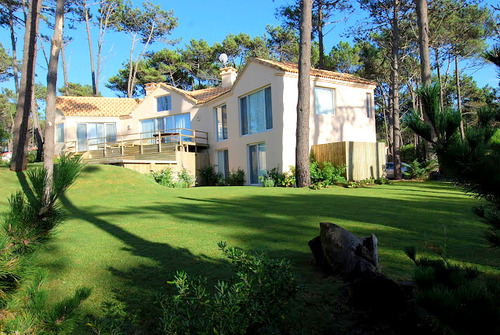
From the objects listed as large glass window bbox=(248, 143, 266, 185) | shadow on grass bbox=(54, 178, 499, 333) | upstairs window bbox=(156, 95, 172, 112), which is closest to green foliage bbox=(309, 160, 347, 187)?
large glass window bbox=(248, 143, 266, 185)

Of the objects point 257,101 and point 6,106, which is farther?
point 6,106

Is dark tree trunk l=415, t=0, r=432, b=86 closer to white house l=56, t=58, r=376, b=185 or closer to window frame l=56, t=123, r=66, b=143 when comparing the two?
white house l=56, t=58, r=376, b=185

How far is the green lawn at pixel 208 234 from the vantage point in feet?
12.2

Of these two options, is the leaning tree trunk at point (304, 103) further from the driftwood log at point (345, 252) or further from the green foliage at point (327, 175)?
the driftwood log at point (345, 252)

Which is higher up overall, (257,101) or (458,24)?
(458,24)

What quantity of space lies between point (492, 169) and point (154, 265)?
144 inches

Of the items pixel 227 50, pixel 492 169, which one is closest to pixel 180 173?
pixel 492 169

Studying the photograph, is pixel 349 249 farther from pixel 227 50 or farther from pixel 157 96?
pixel 227 50

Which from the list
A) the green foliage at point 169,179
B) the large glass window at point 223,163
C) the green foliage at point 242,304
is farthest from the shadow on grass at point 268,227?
the large glass window at point 223,163

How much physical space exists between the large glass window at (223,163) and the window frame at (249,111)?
2409 mm

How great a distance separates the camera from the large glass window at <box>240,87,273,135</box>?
16000mm

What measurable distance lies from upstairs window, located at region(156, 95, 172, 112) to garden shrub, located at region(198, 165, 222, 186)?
7.14 metres

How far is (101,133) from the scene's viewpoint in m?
26.1

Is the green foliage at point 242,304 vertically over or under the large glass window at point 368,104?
under
